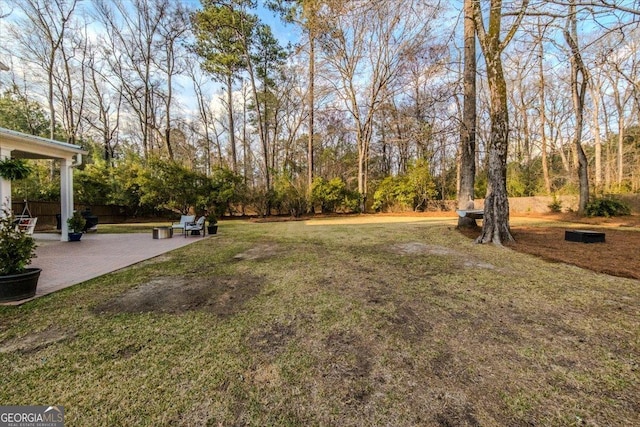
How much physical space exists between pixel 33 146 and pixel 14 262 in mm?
5070

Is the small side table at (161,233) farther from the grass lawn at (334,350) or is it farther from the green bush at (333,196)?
the green bush at (333,196)

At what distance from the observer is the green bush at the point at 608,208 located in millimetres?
11539

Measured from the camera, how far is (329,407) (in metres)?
1.61

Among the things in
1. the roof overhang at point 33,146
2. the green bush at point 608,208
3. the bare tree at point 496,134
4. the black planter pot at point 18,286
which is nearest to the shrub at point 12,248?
the black planter pot at point 18,286

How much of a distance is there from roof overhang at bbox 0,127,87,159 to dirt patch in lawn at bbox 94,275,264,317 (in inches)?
207

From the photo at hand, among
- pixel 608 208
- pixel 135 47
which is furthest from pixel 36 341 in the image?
pixel 135 47

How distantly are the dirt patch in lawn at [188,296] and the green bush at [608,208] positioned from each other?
1486 centimetres

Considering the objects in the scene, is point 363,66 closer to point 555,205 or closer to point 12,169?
point 555,205

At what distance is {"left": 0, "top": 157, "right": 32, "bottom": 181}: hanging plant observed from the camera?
5.48 m

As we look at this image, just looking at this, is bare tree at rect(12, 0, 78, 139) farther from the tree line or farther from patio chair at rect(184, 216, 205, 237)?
patio chair at rect(184, 216, 205, 237)

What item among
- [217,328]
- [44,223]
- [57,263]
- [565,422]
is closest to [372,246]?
[217,328]

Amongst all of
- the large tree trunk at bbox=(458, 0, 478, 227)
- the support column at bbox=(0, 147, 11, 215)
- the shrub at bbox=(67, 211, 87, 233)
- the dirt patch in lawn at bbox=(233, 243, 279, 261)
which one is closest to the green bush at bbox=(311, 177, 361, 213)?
the large tree trunk at bbox=(458, 0, 478, 227)

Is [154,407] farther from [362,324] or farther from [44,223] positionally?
[44,223]

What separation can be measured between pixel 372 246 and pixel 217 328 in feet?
14.6
